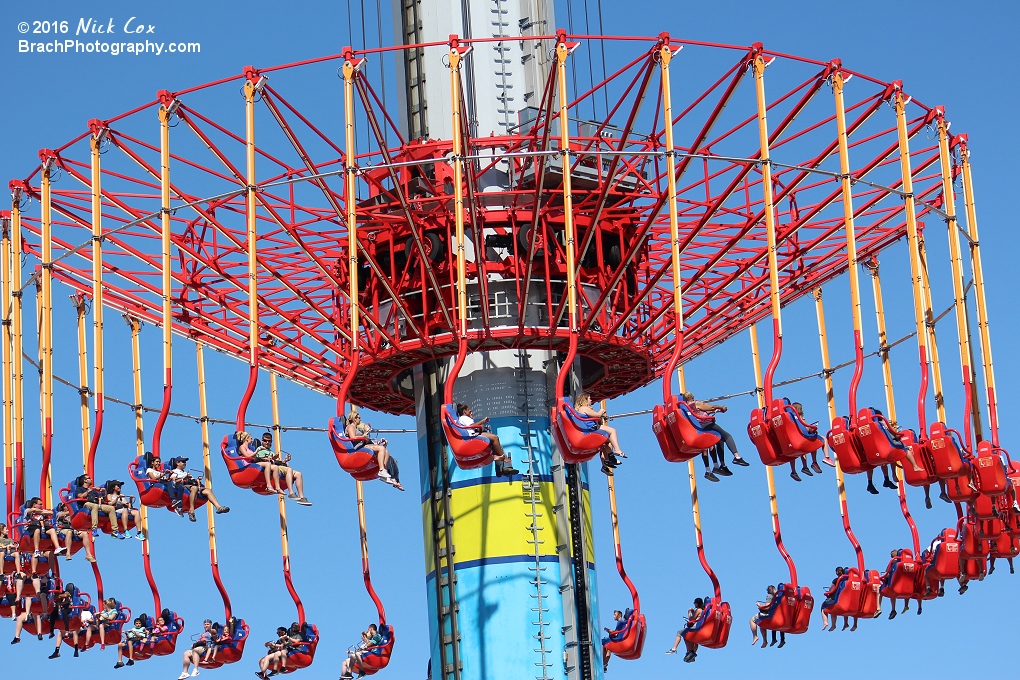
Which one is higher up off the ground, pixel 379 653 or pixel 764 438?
pixel 764 438

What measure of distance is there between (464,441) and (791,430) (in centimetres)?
718

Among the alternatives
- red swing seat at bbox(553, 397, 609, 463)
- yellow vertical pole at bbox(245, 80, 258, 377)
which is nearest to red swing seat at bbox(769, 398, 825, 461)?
red swing seat at bbox(553, 397, 609, 463)

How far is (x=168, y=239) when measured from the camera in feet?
147

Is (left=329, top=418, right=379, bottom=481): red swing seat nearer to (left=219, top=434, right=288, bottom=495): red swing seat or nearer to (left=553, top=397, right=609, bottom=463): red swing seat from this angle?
(left=219, top=434, right=288, bottom=495): red swing seat

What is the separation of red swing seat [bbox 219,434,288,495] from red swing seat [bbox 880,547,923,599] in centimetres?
1833

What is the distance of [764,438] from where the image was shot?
142 feet

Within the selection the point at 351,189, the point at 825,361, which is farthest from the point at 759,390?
the point at 351,189

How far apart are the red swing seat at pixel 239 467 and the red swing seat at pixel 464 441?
3910 mm

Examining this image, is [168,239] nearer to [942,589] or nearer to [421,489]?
[421,489]

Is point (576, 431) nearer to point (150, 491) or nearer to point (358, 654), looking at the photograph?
point (150, 491)

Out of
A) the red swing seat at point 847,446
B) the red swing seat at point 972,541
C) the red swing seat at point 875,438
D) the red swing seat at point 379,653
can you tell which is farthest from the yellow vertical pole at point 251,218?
the red swing seat at point 972,541

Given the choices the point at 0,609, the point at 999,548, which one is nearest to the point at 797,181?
the point at 999,548

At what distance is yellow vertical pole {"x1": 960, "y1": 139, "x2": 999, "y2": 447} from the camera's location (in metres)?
49.1

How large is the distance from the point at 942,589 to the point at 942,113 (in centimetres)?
1280
